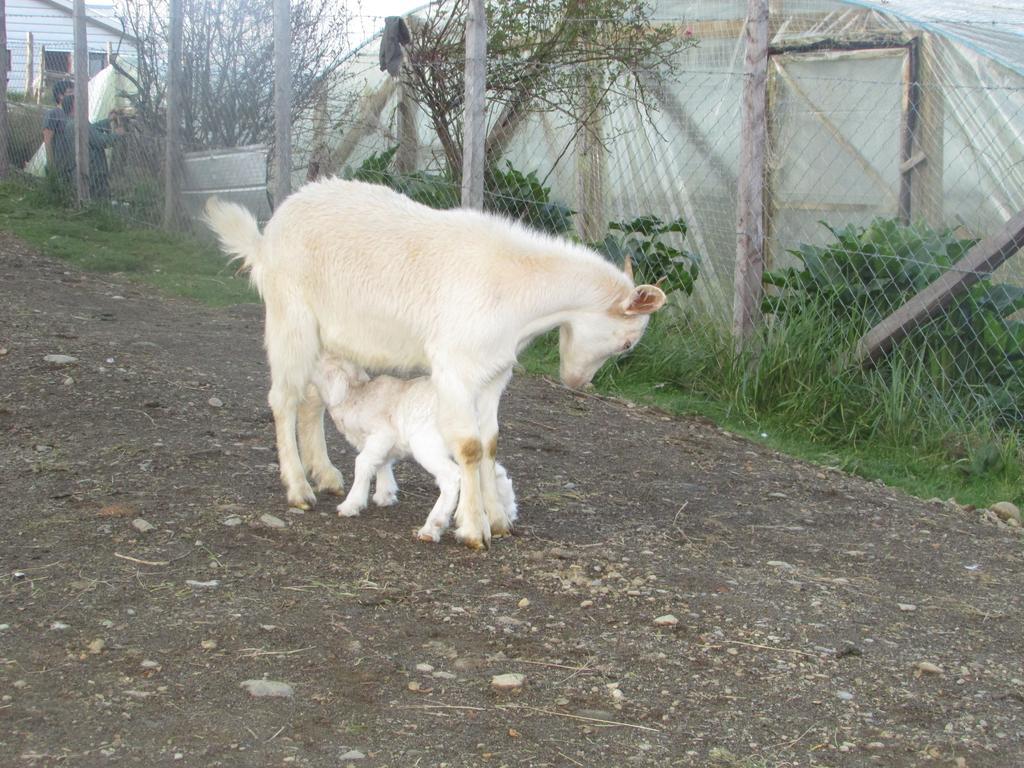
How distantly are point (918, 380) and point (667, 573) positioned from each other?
8.65 feet

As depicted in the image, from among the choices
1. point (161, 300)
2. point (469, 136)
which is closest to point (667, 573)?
point (469, 136)

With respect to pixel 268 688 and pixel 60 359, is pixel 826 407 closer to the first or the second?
pixel 60 359

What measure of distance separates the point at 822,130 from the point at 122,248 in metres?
6.22

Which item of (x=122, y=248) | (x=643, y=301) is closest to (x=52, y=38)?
(x=122, y=248)

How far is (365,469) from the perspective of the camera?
457cm

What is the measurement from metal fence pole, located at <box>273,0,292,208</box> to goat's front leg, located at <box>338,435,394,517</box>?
452 centimetres

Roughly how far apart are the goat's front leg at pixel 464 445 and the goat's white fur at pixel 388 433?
7 centimetres

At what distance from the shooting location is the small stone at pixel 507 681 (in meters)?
3.22

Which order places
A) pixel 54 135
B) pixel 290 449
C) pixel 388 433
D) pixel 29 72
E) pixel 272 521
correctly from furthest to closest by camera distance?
1. pixel 29 72
2. pixel 54 135
3. pixel 290 449
4. pixel 388 433
5. pixel 272 521

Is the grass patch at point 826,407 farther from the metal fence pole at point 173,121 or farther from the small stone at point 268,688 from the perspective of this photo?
the metal fence pole at point 173,121

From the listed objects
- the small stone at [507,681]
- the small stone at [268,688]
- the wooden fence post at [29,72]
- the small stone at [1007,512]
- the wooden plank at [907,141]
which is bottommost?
the small stone at [1007,512]

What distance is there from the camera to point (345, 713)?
3014 mm

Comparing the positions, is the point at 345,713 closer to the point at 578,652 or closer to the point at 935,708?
the point at 578,652

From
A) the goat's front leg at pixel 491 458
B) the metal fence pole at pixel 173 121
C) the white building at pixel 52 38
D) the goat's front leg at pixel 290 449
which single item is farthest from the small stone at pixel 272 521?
the white building at pixel 52 38
